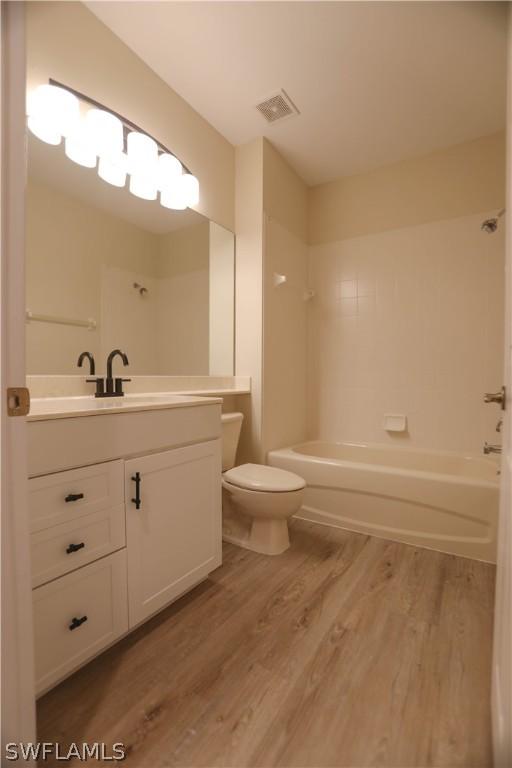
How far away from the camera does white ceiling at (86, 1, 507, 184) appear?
4.64ft

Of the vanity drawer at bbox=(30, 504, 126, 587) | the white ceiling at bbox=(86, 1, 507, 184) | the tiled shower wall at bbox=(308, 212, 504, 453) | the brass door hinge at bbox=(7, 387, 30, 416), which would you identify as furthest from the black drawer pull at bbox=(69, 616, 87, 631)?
the white ceiling at bbox=(86, 1, 507, 184)

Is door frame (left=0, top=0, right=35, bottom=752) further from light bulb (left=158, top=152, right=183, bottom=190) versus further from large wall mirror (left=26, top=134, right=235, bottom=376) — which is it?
light bulb (left=158, top=152, right=183, bottom=190)

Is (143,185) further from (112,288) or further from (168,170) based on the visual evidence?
(112,288)

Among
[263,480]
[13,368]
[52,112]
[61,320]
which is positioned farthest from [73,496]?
[52,112]

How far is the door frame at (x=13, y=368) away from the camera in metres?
0.58

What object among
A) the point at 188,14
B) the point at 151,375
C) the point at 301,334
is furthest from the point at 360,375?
the point at 188,14

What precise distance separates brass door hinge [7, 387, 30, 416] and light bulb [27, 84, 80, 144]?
4.29 ft

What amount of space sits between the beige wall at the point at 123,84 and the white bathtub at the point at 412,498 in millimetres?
1857

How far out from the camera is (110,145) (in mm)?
1521

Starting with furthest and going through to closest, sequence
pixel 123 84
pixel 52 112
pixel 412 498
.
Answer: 1. pixel 412 498
2. pixel 123 84
3. pixel 52 112

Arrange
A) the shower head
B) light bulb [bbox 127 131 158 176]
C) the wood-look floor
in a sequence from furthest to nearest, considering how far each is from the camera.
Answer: the shower head, light bulb [bbox 127 131 158 176], the wood-look floor

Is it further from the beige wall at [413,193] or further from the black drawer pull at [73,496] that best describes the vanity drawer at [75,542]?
the beige wall at [413,193]

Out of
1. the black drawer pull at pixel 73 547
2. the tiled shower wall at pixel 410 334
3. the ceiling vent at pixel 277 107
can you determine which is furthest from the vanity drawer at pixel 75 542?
the ceiling vent at pixel 277 107

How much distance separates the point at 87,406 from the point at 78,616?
→ 63 cm
